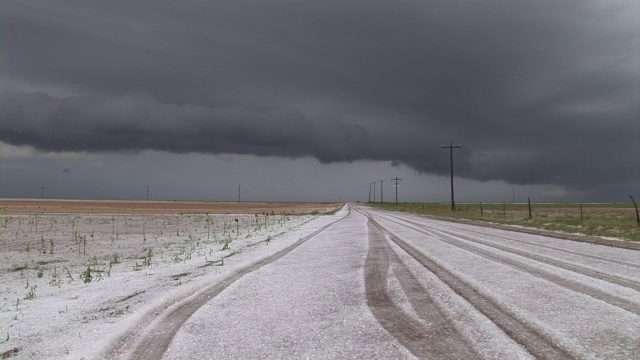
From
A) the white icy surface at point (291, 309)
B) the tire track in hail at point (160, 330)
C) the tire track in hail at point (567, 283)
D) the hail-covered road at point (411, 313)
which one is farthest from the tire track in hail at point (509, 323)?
the tire track in hail at point (160, 330)

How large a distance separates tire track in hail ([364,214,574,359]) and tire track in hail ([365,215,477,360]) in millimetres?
664

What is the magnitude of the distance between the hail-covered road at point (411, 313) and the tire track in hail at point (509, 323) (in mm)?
15

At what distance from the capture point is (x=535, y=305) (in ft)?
22.8

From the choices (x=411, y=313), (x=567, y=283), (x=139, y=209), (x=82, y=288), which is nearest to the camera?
(x=411, y=313)

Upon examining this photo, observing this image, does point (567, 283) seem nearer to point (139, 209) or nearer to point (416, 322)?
point (416, 322)

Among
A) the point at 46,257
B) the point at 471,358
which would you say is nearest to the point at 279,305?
the point at 471,358

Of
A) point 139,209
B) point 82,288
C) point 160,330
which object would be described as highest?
point 139,209

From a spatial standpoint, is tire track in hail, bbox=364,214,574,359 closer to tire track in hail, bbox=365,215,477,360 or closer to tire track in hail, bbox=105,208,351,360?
tire track in hail, bbox=365,215,477,360

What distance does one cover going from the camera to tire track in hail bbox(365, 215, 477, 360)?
500 cm

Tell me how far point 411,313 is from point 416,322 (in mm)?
A: 482

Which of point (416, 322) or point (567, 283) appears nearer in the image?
point (416, 322)

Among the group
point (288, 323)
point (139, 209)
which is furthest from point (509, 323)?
point (139, 209)

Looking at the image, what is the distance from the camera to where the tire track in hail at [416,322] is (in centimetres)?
500

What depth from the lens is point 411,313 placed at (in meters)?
6.61
